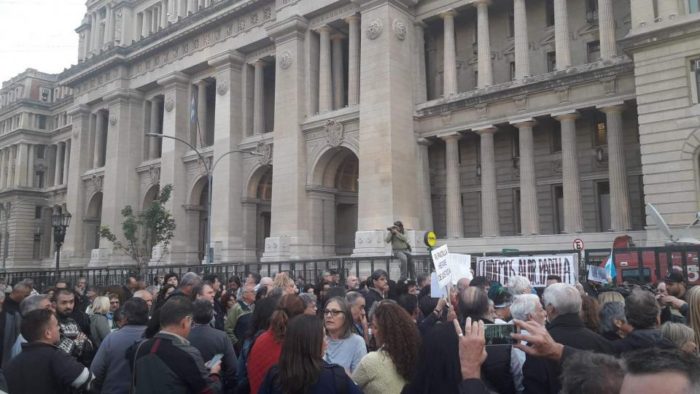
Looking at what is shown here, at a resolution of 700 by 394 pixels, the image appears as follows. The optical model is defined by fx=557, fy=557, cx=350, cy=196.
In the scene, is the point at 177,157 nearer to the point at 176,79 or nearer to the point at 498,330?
the point at 176,79

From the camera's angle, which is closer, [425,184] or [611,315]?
[611,315]

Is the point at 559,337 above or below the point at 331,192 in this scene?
below

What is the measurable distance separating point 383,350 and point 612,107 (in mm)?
24990

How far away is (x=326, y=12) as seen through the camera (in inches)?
1379

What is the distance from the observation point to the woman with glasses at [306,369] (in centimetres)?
416

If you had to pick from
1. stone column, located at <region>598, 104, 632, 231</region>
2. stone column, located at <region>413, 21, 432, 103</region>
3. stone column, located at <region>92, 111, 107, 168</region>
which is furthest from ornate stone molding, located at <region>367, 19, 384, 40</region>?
stone column, located at <region>92, 111, 107, 168</region>

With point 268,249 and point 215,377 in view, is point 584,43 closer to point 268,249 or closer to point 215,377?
point 268,249

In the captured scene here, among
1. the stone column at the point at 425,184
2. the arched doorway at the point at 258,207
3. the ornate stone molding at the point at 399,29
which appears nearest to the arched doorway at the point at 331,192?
the stone column at the point at 425,184

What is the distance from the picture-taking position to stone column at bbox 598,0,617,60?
87.1 feet

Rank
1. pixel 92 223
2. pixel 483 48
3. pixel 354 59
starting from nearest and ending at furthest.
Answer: pixel 483 48 < pixel 354 59 < pixel 92 223

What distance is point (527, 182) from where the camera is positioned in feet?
93.6

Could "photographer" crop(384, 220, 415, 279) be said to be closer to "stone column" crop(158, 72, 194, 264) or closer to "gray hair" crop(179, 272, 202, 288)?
"gray hair" crop(179, 272, 202, 288)

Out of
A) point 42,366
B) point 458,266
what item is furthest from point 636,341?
point 42,366

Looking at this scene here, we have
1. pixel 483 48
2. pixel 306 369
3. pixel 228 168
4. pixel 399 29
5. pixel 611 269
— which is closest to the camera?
pixel 306 369
